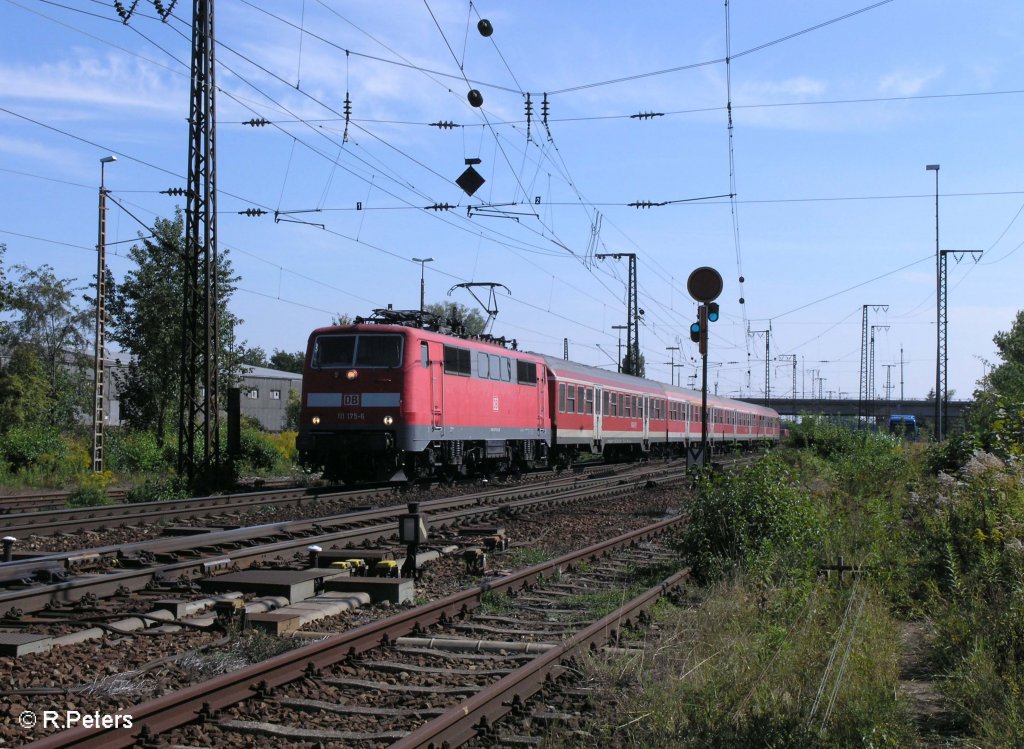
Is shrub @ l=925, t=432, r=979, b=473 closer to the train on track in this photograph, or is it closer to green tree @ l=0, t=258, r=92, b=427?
the train on track

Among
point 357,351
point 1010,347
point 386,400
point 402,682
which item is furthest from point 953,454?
point 1010,347

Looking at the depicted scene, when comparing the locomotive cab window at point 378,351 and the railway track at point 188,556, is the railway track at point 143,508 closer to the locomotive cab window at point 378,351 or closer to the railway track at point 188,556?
the railway track at point 188,556

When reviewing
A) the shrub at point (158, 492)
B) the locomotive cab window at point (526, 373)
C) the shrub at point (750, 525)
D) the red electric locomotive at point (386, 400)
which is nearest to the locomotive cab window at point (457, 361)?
A: the red electric locomotive at point (386, 400)

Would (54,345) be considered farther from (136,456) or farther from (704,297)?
(704,297)

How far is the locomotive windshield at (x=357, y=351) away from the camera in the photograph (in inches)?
739

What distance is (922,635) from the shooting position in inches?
289

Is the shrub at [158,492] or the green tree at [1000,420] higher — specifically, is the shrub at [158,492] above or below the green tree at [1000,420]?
below

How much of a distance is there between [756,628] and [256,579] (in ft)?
14.5

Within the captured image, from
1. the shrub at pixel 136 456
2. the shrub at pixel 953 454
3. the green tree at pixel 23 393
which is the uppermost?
the green tree at pixel 23 393

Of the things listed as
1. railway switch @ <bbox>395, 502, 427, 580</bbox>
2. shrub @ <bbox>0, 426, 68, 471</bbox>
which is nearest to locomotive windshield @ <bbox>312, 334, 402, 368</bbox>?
railway switch @ <bbox>395, 502, 427, 580</bbox>

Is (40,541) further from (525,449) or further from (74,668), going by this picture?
(525,449)

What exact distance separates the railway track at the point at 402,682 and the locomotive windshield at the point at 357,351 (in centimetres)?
1043

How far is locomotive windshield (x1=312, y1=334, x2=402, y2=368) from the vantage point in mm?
18766

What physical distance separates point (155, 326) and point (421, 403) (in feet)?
67.1
